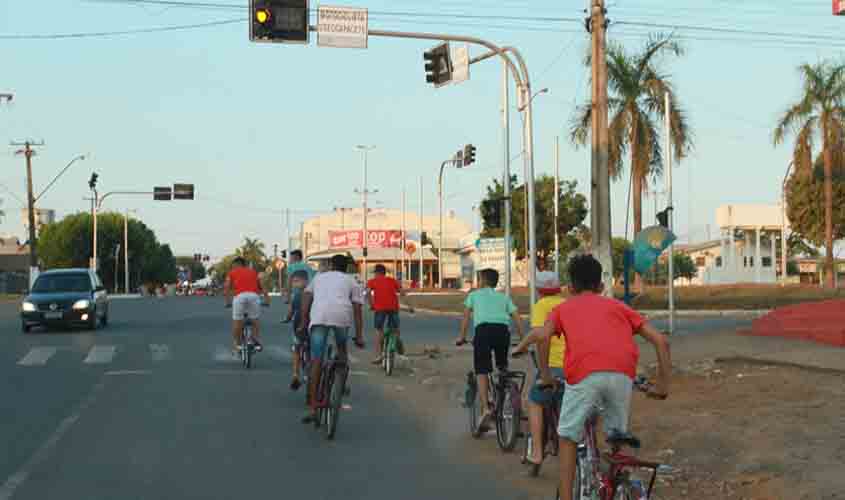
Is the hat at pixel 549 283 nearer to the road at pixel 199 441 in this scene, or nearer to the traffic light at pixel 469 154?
the road at pixel 199 441

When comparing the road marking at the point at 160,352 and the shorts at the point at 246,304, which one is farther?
the road marking at the point at 160,352

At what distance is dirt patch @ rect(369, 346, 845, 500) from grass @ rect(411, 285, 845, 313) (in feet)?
72.8

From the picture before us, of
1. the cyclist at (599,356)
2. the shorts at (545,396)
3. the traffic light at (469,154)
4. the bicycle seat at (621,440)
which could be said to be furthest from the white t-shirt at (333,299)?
the traffic light at (469,154)

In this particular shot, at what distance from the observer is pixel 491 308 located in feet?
35.6

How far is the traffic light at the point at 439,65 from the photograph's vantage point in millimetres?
22812

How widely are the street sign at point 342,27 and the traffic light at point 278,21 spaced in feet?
2.07

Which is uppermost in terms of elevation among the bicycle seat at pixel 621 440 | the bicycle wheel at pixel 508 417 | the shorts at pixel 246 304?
the shorts at pixel 246 304

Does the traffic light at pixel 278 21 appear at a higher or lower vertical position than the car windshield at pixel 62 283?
higher

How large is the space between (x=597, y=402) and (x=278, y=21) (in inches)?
506

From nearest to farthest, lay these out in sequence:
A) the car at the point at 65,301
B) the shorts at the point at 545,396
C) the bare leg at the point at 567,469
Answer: the bare leg at the point at 567,469
the shorts at the point at 545,396
the car at the point at 65,301

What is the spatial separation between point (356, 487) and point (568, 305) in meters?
3.19

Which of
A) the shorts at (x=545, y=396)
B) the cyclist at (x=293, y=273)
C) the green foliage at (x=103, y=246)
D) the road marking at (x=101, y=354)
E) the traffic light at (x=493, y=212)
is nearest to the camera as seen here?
the shorts at (x=545, y=396)

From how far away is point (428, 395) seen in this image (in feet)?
52.7

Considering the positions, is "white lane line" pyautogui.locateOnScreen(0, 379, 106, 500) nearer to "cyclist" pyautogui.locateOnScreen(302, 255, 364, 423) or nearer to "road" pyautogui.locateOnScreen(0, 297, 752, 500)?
"road" pyautogui.locateOnScreen(0, 297, 752, 500)
